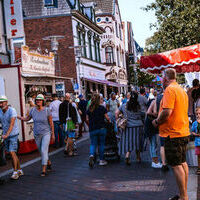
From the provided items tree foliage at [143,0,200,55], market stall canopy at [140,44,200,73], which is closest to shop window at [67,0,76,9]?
tree foliage at [143,0,200,55]

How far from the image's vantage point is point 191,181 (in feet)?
20.9

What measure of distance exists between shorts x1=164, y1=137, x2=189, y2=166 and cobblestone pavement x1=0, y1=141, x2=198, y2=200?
79cm

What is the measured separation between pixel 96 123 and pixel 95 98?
590mm

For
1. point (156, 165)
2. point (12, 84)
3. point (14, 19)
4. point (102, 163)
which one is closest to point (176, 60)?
point (156, 165)

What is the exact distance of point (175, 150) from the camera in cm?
499

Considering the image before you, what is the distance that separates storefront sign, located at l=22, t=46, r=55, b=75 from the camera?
13.1 m

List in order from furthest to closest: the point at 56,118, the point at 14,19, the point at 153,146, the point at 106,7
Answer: the point at 106,7, the point at 14,19, the point at 56,118, the point at 153,146

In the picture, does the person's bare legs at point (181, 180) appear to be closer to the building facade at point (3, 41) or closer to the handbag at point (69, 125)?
the handbag at point (69, 125)

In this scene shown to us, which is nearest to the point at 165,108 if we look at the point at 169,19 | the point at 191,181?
the point at 191,181

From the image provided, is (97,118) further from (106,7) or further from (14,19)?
(106,7)

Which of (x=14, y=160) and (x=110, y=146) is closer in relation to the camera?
(x=14, y=160)

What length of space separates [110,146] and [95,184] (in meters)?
2.52

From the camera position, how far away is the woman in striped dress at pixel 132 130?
8.52 meters

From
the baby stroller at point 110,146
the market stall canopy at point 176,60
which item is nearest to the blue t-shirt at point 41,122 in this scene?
the baby stroller at point 110,146
